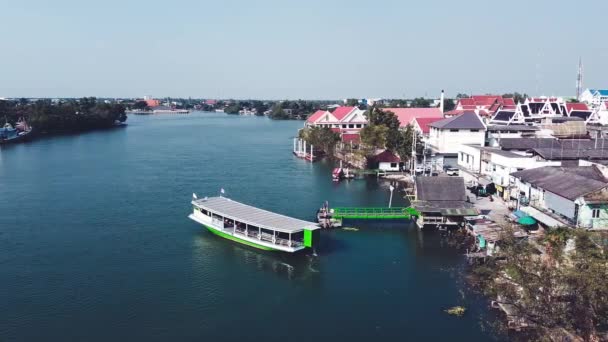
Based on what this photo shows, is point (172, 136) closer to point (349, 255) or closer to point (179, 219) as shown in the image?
point (179, 219)

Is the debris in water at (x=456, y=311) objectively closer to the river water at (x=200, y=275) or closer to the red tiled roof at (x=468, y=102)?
the river water at (x=200, y=275)

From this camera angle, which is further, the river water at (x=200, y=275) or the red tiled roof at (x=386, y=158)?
the red tiled roof at (x=386, y=158)

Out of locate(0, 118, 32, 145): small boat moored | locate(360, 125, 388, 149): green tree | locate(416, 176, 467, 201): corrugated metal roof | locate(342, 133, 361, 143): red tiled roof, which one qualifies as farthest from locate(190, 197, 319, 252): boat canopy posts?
locate(0, 118, 32, 145): small boat moored

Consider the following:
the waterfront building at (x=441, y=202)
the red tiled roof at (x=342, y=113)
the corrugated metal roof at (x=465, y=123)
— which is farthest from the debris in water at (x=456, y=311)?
the red tiled roof at (x=342, y=113)

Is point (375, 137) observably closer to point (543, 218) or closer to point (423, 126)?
point (423, 126)

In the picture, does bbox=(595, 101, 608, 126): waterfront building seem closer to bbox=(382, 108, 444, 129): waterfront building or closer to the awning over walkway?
bbox=(382, 108, 444, 129): waterfront building

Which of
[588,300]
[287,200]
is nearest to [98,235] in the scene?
[287,200]

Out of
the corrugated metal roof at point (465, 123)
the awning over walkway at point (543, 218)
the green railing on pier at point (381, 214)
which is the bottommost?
the green railing on pier at point (381, 214)
